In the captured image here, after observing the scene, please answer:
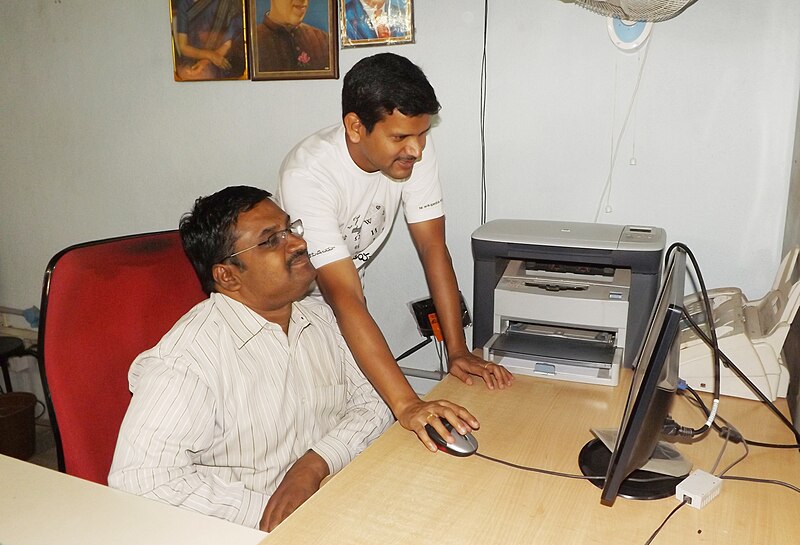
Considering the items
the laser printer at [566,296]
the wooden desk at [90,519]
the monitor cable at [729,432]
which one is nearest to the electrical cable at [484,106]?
the laser printer at [566,296]

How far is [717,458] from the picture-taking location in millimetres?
1182

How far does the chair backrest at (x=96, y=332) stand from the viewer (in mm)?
1227

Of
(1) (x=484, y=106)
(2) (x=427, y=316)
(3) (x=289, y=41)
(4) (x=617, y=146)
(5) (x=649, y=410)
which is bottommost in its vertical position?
(2) (x=427, y=316)

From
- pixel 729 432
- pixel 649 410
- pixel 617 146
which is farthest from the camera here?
pixel 617 146

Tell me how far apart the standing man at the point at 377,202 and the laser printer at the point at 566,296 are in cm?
11

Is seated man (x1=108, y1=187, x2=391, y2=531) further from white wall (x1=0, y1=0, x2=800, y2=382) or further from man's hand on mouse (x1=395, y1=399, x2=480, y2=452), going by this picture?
white wall (x1=0, y1=0, x2=800, y2=382)

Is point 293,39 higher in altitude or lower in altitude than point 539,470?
higher

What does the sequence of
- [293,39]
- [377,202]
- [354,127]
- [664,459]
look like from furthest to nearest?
[293,39], [377,202], [354,127], [664,459]

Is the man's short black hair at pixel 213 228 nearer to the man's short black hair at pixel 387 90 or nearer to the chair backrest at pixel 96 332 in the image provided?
the chair backrest at pixel 96 332

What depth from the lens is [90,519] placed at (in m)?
0.96

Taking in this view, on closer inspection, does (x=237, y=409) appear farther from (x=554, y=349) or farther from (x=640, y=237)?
(x=640, y=237)

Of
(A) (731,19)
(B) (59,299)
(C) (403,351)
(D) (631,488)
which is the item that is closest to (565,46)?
(A) (731,19)

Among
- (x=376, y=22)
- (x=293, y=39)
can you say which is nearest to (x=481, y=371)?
(x=376, y=22)

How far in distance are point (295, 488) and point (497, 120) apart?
1203mm
